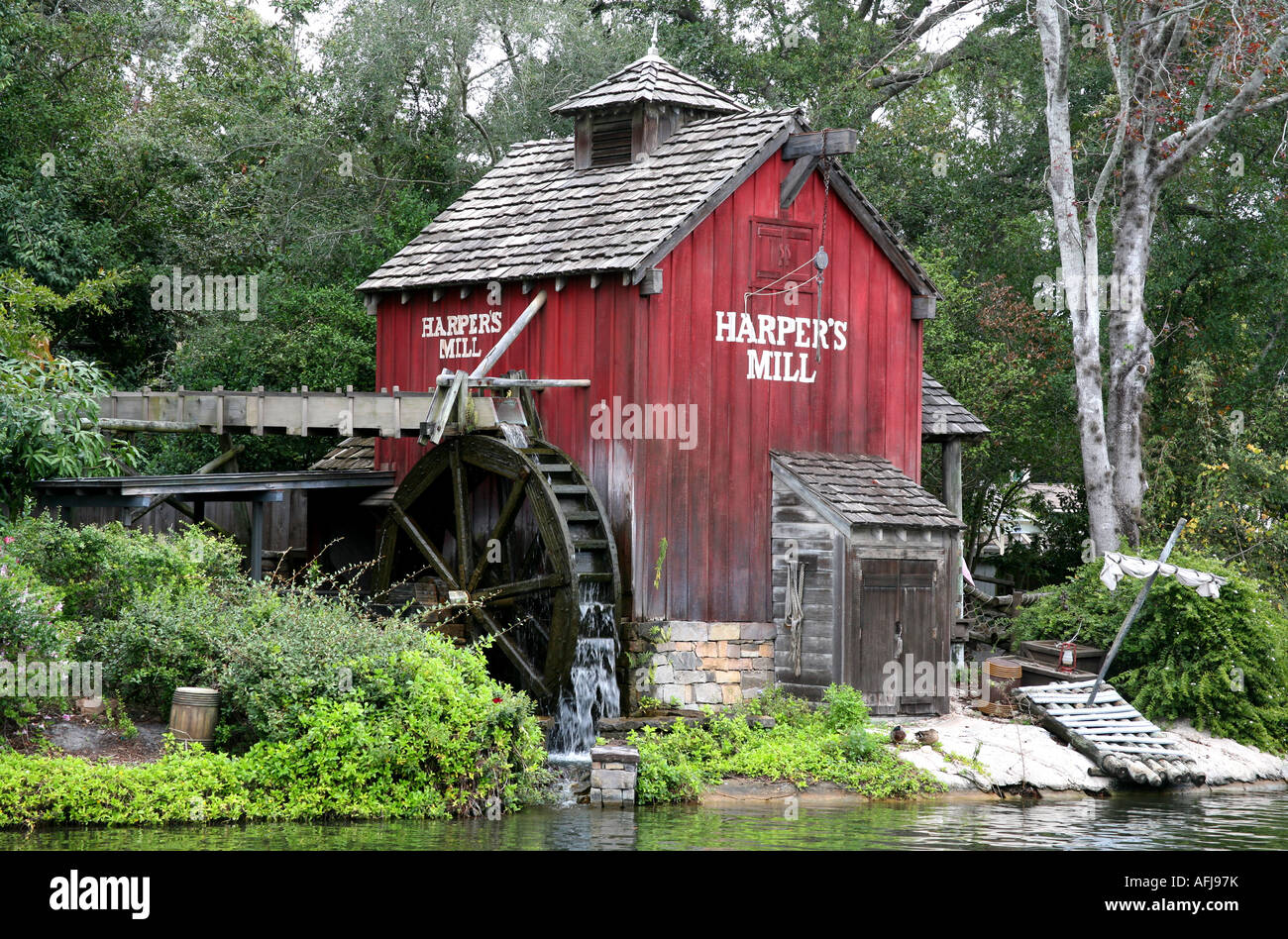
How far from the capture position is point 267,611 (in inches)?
534

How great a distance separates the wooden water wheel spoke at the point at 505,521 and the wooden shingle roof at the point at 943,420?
20.4 feet

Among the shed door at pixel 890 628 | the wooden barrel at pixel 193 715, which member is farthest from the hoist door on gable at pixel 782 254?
the wooden barrel at pixel 193 715

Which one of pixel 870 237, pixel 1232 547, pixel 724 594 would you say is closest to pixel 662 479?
pixel 724 594

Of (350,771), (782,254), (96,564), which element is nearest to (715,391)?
(782,254)

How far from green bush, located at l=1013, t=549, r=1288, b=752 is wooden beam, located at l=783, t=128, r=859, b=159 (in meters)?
6.17

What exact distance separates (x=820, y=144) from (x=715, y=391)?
3.00 metres

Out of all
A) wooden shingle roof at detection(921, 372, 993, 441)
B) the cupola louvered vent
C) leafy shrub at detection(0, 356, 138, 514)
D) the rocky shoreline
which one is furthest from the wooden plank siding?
leafy shrub at detection(0, 356, 138, 514)

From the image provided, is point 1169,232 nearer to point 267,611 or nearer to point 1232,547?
point 1232,547

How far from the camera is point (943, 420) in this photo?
20.5 meters

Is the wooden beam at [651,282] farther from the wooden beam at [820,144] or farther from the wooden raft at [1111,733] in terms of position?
the wooden raft at [1111,733]

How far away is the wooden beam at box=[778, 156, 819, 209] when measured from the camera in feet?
56.1

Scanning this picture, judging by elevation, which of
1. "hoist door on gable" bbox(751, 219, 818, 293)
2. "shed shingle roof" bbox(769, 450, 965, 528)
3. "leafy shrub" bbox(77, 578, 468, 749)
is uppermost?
"hoist door on gable" bbox(751, 219, 818, 293)

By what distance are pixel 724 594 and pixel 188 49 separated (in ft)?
58.4

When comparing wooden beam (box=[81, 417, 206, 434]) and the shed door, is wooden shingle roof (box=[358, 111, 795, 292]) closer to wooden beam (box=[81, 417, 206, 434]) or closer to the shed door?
wooden beam (box=[81, 417, 206, 434])
